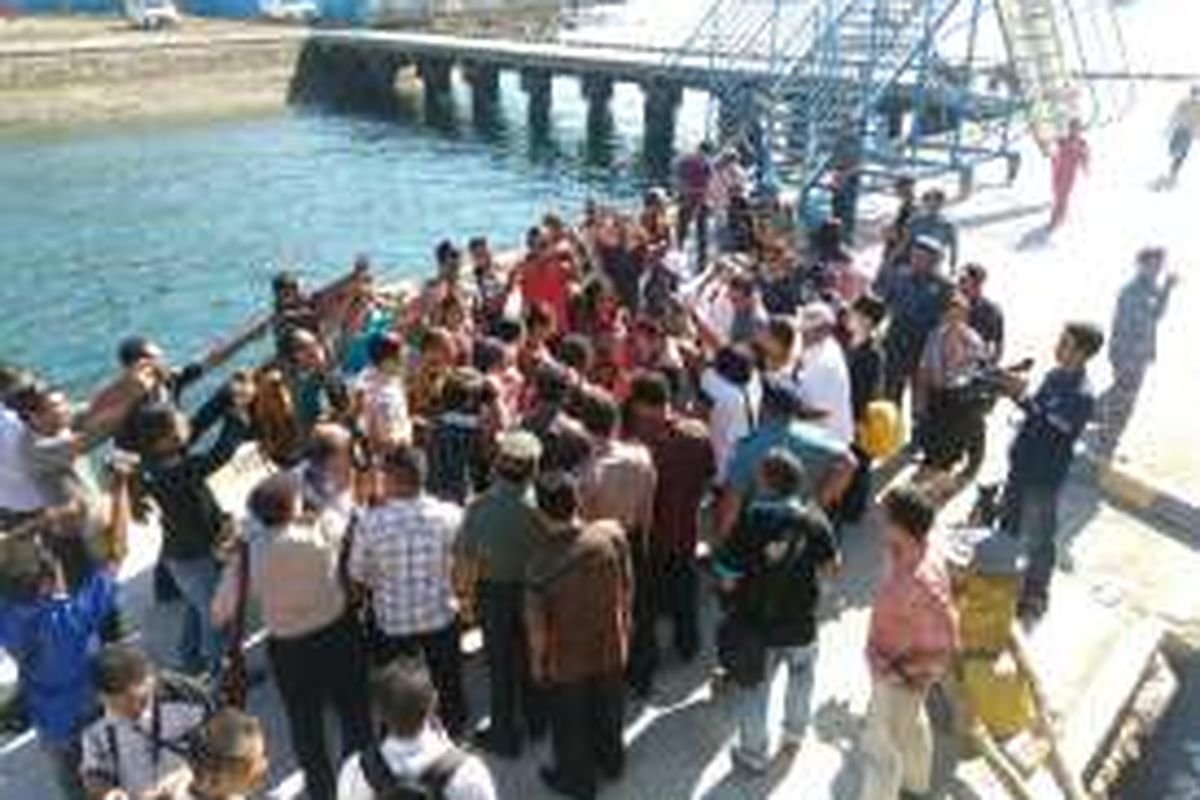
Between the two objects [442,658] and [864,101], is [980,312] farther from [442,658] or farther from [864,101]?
[864,101]

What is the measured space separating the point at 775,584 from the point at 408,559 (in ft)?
5.46

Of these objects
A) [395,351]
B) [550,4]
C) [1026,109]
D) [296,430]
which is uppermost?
[395,351]

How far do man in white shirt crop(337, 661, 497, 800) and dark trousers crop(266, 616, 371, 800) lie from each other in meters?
1.59

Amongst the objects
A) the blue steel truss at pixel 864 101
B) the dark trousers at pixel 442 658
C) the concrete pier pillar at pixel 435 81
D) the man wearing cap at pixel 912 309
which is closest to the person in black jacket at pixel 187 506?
the dark trousers at pixel 442 658

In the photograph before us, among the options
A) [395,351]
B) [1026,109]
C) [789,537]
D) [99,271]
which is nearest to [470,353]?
[395,351]

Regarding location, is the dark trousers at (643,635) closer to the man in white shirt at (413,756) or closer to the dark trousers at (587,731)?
the dark trousers at (587,731)

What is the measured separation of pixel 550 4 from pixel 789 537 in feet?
199

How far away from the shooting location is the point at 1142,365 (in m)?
10.4

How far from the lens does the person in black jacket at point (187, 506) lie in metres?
6.84

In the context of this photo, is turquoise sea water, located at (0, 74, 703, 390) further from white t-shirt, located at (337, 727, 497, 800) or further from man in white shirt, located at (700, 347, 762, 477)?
white t-shirt, located at (337, 727, 497, 800)

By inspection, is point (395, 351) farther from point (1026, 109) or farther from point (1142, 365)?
point (1026, 109)

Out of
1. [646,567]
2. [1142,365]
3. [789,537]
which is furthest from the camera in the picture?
[1142,365]

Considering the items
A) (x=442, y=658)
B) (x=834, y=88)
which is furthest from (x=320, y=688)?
(x=834, y=88)

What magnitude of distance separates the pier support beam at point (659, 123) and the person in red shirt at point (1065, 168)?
21911mm
